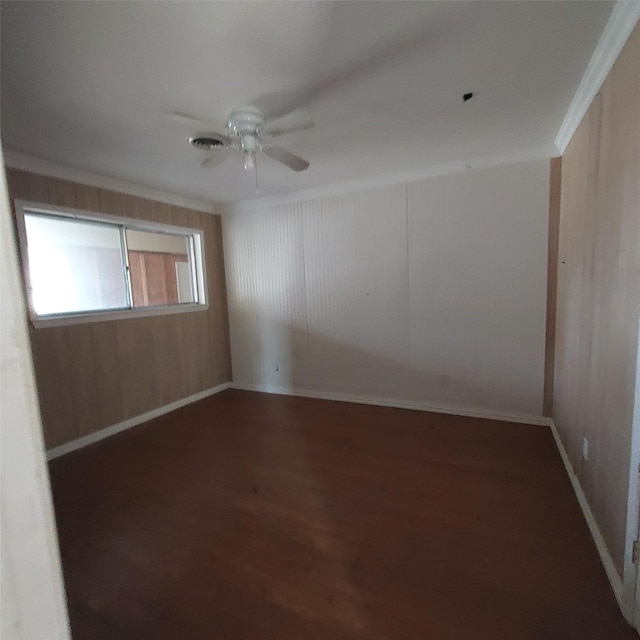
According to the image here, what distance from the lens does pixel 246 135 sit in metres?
2.13

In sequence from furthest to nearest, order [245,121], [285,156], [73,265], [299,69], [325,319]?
[325,319]
[73,265]
[285,156]
[245,121]
[299,69]

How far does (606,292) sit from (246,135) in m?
2.20

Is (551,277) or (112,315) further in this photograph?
(112,315)

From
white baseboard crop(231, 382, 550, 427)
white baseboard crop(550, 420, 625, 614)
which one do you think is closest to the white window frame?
white baseboard crop(231, 382, 550, 427)

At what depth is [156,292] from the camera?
399 centimetres

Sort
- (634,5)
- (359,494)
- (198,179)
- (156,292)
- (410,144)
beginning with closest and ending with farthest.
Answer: (634,5), (359,494), (410,144), (198,179), (156,292)

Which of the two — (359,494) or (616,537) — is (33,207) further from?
(616,537)

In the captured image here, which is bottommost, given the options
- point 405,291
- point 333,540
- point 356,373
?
point 333,540

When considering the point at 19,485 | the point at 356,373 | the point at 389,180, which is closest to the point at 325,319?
the point at 356,373

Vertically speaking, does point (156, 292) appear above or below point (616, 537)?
above

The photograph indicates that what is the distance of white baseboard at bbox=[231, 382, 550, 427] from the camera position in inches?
126

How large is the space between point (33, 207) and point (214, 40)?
2.35 meters

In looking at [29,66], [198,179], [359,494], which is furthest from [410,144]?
[359,494]

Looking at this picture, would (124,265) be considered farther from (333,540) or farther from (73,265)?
(333,540)
